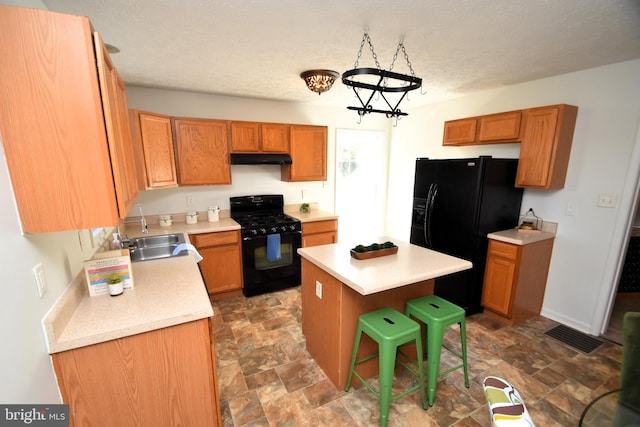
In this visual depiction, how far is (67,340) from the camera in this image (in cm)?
116

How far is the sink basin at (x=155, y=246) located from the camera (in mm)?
2389

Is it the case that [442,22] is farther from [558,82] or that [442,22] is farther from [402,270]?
[558,82]

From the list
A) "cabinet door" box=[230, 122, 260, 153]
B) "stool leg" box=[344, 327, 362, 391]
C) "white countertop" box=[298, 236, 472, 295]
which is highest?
"cabinet door" box=[230, 122, 260, 153]

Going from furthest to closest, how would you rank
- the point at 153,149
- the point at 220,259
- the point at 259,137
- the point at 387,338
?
1. the point at 259,137
2. the point at 220,259
3. the point at 153,149
4. the point at 387,338

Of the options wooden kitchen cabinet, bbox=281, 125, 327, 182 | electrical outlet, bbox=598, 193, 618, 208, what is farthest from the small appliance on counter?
wooden kitchen cabinet, bbox=281, 125, 327, 182

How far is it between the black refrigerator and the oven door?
1.68 m

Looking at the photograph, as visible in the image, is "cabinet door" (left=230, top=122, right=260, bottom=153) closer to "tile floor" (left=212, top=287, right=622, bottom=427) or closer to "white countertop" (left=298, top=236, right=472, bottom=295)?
"white countertop" (left=298, top=236, right=472, bottom=295)

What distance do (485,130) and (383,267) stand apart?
2.31 metres

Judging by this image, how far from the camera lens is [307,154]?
12.5 feet

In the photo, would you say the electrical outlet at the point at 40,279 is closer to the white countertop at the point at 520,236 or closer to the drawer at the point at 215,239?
the drawer at the point at 215,239

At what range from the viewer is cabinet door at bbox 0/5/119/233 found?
92 cm

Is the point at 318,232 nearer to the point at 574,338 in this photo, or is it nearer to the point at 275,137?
the point at 275,137

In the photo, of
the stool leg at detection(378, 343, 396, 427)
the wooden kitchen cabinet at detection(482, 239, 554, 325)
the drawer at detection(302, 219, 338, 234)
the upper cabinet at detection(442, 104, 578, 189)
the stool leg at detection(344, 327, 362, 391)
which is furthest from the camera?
the drawer at detection(302, 219, 338, 234)

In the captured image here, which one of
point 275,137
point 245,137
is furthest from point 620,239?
point 245,137
